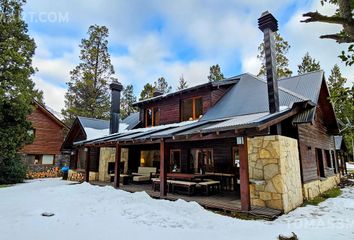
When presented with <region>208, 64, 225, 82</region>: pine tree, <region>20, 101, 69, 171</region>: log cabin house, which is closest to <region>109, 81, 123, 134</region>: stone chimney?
<region>20, 101, 69, 171</region>: log cabin house

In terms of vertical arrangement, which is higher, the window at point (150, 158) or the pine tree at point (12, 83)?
the pine tree at point (12, 83)

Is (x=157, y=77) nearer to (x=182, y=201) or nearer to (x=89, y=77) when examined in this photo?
(x=89, y=77)

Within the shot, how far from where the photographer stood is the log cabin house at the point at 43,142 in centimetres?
1889

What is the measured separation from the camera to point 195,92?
12.2 metres

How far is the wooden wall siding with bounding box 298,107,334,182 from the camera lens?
8758 mm

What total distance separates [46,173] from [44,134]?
3.53 meters

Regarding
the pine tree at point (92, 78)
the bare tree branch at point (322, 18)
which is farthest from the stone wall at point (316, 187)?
the pine tree at point (92, 78)

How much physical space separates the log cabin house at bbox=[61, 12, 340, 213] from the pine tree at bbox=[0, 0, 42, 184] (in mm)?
4288

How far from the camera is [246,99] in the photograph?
34.2ft

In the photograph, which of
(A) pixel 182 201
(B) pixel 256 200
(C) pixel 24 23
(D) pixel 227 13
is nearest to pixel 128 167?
(A) pixel 182 201

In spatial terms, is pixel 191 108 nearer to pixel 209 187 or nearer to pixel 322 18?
pixel 209 187

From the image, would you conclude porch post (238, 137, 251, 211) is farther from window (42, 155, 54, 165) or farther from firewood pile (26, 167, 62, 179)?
window (42, 155, 54, 165)

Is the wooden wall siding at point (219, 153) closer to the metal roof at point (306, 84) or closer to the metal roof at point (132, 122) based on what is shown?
the metal roof at point (306, 84)

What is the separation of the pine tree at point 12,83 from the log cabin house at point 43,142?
15.6 feet
